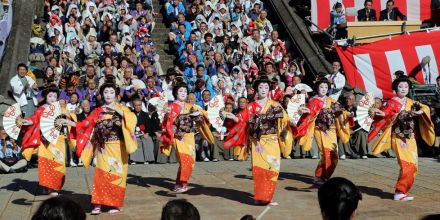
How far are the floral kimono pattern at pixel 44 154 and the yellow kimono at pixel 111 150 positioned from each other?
1.10 metres

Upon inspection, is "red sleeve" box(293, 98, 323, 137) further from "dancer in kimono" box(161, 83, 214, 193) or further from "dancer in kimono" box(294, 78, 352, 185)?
"dancer in kimono" box(161, 83, 214, 193)

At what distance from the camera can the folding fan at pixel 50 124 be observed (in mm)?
9617

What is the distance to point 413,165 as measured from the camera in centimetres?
959

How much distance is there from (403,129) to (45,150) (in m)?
5.23

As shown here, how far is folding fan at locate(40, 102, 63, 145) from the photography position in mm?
9617

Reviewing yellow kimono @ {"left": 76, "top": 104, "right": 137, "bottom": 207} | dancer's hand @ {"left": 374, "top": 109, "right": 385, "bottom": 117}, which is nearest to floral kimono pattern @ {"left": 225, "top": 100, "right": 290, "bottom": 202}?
dancer's hand @ {"left": 374, "top": 109, "right": 385, "bottom": 117}

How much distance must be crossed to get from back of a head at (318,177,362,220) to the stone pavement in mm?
4600

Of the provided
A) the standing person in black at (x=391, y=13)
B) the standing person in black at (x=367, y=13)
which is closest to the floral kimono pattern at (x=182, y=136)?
the standing person in black at (x=367, y=13)

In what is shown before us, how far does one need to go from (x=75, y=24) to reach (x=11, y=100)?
130 inches

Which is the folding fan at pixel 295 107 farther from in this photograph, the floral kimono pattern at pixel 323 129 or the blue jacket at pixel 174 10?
the blue jacket at pixel 174 10

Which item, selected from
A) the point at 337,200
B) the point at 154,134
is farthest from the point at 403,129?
the point at 337,200

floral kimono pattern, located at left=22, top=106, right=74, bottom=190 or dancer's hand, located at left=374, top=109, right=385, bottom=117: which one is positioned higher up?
dancer's hand, located at left=374, top=109, right=385, bottom=117

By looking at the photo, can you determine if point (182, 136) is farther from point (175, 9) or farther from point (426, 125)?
point (175, 9)

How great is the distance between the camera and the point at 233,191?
33.7ft
